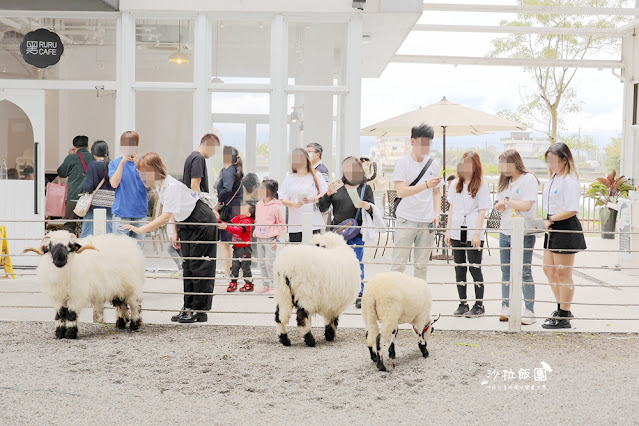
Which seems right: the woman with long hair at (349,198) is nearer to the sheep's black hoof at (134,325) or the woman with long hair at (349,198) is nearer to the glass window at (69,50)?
the sheep's black hoof at (134,325)

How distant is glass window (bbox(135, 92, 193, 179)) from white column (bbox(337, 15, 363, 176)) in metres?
2.11

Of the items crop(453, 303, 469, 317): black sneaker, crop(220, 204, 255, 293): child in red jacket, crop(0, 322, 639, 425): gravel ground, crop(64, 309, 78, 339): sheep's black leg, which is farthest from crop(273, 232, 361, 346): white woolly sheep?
crop(220, 204, 255, 293): child in red jacket

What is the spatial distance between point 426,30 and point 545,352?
422 inches

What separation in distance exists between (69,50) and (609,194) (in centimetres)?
1159

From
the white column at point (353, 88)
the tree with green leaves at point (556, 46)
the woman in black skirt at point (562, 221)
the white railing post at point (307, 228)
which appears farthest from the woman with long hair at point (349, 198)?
the tree with green leaves at point (556, 46)

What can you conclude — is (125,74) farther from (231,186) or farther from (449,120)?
(449,120)

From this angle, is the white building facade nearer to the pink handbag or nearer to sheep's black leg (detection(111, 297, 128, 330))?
the pink handbag

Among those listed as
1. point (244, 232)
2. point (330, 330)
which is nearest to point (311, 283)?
point (330, 330)

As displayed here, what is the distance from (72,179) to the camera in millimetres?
9477

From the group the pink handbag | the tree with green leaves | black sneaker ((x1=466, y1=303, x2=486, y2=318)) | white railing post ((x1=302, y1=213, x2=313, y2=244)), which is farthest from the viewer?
the tree with green leaves

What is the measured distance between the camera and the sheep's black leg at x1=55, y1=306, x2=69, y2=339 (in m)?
6.21

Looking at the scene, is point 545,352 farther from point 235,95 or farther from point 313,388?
point 235,95

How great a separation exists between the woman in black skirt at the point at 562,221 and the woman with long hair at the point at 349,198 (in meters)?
1.76

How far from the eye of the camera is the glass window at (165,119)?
10031 mm
